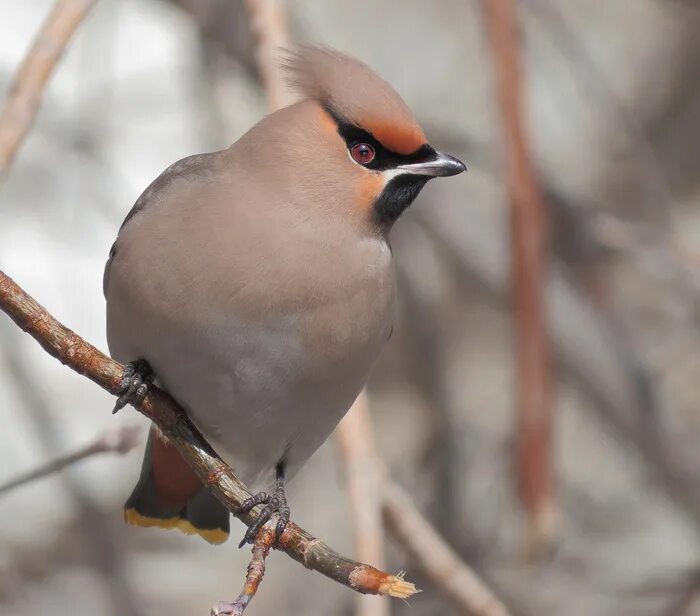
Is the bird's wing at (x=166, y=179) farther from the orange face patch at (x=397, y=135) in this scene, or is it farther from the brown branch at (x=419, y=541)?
the brown branch at (x=419, y=541)

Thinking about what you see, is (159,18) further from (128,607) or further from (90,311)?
(128,607)

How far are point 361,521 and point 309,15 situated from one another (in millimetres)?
3045

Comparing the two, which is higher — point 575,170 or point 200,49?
point 575,170

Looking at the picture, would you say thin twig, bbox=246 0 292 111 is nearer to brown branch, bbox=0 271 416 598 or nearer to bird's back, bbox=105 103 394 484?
bird's back, bbox=105 103 394 484

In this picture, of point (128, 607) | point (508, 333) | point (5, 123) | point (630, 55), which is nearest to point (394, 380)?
point (508, 333)

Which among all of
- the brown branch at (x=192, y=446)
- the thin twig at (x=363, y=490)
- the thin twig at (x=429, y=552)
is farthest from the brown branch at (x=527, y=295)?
the brown branch at (x=192, y=446)

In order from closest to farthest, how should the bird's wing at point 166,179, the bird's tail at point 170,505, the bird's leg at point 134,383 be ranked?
the bird's leg at point 134,383
the bird's wing at point 166,179
the bird's tail at point 170,505

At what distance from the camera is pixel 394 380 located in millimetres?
5359

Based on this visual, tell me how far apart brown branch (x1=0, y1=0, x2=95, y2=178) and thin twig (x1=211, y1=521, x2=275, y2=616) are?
921 mm

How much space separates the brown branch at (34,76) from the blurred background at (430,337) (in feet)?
5.84

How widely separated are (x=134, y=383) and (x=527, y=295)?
137cm

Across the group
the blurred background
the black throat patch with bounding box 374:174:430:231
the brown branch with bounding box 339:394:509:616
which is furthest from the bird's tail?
the blurred background

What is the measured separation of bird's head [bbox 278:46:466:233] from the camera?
282 centimetres

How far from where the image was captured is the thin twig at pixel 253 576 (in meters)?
1.95
